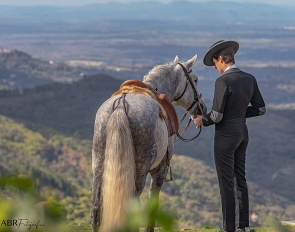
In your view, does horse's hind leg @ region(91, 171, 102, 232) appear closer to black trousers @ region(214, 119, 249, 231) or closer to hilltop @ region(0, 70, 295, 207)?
black trousers @ region(214, 119, 249, 231)

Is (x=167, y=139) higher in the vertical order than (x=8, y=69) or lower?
lower

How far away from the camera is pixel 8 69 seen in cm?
16875

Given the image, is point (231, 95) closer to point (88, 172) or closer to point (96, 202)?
point (96, 202)

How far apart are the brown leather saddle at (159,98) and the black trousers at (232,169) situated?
0.48m

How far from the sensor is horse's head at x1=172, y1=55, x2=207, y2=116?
25.6ft

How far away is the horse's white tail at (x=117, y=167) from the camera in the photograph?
5.45 metres

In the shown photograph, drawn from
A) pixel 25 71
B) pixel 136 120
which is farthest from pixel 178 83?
pixel 25 71

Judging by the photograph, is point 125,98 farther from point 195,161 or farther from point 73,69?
point 73,69

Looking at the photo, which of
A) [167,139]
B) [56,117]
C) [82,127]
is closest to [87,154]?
[82,127]

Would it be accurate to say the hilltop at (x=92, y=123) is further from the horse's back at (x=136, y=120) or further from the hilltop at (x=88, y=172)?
the horse's back at (x=136, y=120)

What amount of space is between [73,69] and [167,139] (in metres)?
172

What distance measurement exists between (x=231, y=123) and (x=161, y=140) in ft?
1.90

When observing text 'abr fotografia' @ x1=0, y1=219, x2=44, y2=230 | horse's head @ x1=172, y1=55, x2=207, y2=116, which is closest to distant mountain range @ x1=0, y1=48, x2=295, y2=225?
horse's head @ x1=172, y1=55, x2=207, y2=116

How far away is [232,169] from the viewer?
6336 millimetres
